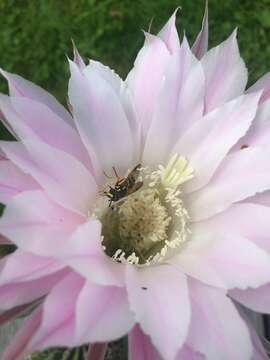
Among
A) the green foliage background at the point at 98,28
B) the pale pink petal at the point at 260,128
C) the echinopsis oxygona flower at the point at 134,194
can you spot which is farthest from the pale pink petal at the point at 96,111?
the green foliage background at the point at 98,28

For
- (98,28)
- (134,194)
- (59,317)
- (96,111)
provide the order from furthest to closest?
(98,28) → (134,194) → (96,111) → (59,317)

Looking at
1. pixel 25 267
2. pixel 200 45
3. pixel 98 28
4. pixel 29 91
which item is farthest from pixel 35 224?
pixel 98 28

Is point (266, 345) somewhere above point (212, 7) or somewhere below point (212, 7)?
below

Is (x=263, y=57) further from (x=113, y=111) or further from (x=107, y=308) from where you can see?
(x=107, y=308)

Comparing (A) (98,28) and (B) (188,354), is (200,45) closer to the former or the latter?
(B) (188,354)

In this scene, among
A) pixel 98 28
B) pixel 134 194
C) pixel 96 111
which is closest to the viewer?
pixel 96 111

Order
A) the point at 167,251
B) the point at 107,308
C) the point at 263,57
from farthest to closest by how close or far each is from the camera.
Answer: the point at 263,57
the point at 167,251
the point at 107,308

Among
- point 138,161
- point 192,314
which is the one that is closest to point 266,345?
point 192,314
